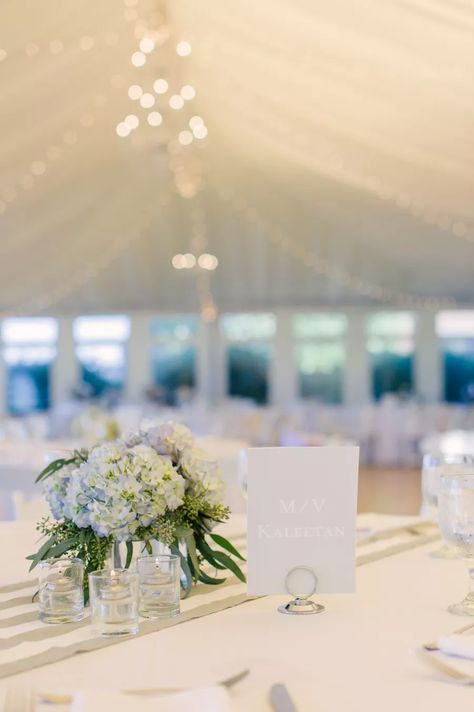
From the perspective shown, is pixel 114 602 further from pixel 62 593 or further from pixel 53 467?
pixel 53 467


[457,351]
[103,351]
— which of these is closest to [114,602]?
[457,351]

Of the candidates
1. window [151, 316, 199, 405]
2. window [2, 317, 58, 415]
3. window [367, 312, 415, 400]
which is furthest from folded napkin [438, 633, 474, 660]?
window [2, 317, 58, 415]

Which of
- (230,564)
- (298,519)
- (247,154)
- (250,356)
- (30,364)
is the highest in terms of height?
(247,154)

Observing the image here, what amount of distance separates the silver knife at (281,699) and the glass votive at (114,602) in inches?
14.9

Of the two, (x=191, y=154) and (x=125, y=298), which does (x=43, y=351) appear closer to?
(x=125, y=298)

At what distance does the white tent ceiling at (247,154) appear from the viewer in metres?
6.21

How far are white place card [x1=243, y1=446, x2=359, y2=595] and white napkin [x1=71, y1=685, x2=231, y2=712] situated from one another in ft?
1.67

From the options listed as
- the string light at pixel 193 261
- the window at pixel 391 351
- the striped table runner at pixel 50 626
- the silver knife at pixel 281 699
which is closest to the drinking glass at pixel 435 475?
the striped table runner at pixel 50 626

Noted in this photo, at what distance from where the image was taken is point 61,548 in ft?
6.22

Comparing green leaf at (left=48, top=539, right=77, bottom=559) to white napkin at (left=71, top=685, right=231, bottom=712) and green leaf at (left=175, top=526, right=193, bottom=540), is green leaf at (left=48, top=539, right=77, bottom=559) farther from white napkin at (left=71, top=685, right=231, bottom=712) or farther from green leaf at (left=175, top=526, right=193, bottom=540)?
white napkin at (left=71, top=685, right=231, bottom=712)

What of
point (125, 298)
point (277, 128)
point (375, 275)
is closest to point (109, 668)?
point (277, 128)

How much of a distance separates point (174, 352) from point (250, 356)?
1.62 meters

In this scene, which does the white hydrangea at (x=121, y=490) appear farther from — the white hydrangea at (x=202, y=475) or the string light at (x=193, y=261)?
the string light at (x=193, y=261)

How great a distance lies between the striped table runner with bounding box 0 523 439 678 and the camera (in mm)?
1542
